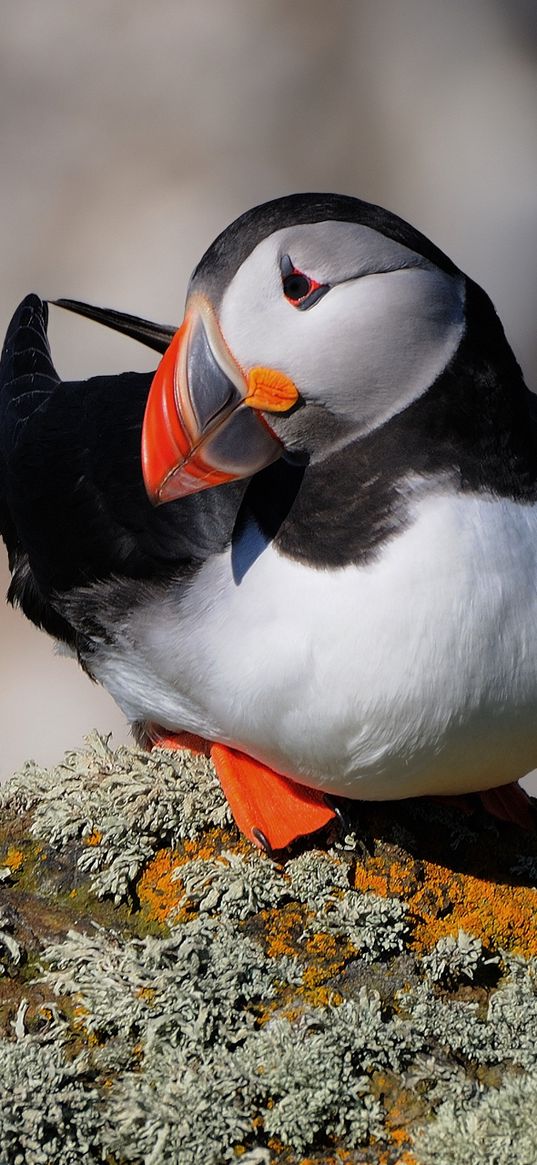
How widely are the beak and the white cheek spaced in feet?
0.12

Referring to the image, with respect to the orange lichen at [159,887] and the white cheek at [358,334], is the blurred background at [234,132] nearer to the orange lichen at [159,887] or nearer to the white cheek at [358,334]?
the orange lichen at [159,887]

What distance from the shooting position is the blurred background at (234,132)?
25.4ft

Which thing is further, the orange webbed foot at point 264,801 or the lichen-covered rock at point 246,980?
the orange webbed foot at point 264,801

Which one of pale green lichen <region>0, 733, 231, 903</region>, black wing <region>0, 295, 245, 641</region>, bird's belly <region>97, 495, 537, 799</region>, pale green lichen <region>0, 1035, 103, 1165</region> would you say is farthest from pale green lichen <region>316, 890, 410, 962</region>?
black wing <region>0, 295, 245, 641</region>

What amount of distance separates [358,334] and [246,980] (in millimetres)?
1238

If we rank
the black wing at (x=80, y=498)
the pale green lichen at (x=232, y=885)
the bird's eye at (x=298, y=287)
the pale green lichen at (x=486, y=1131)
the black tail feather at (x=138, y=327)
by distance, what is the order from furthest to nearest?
the black tail feather at (x=138, y=327) → the black wing at (x=80, y=498) → the pale green lichen at (x=232, y=885) → the bird's eye at (x=298, y=287) → the pale green lichen at (x=486, y=1131)

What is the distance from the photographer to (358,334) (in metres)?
2.53

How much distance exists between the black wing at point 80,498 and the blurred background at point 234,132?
148 inches

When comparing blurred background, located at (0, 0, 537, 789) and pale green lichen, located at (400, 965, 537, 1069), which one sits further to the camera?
blurred background, located at (0, 0, 537, 789)

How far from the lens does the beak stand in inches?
100

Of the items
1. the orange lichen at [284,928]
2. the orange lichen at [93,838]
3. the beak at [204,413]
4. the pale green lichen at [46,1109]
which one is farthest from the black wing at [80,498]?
the pale green lichen at [46,1109]

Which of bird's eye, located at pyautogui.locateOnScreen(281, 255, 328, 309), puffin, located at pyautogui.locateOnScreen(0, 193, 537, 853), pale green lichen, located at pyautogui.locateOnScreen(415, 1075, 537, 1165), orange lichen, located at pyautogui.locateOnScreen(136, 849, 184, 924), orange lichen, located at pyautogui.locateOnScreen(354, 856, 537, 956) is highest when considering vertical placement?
bird's eye, located at pyautogui.locateOnScreen(281, 255, 328, 309)

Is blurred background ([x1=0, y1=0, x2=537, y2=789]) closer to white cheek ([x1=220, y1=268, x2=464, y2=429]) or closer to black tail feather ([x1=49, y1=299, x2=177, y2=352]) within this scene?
black tail feather ([x1=49, y1=299, x2=177, y2=352])

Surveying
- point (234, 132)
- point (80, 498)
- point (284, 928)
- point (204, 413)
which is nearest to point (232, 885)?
point (284, 928)
